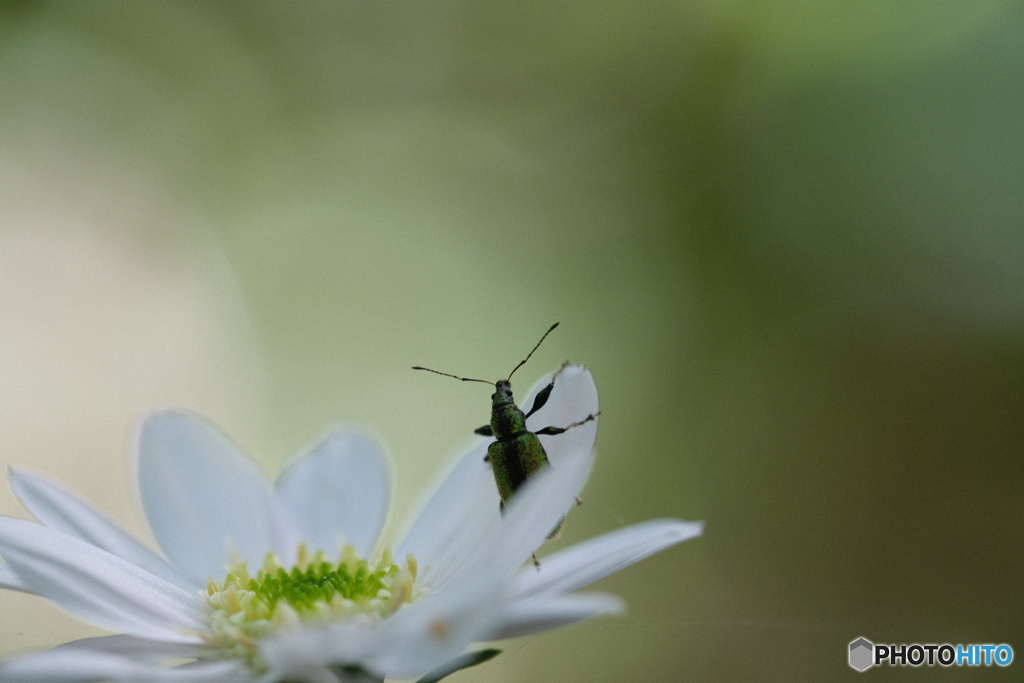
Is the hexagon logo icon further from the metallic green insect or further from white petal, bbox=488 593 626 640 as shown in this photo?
white petal, bbox=488 593 626 640

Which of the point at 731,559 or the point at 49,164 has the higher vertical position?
the point at 49,164

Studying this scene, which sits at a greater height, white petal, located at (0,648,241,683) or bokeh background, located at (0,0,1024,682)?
bokeh background, located at (0,0,1024,682)

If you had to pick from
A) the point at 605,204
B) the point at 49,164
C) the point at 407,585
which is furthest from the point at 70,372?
the point at 407,585

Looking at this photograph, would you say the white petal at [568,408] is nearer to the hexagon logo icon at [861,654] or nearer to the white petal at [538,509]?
the white petal at [538,509]

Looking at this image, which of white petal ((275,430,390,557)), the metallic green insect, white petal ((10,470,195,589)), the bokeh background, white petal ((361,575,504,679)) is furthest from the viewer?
the bokeh background

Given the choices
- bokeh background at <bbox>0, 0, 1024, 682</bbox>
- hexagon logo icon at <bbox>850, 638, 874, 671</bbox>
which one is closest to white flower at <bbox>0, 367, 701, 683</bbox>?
hexagon logo icon at <bbox>850, 638, 874, 671</bbox>

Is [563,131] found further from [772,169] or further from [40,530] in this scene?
[40,530]

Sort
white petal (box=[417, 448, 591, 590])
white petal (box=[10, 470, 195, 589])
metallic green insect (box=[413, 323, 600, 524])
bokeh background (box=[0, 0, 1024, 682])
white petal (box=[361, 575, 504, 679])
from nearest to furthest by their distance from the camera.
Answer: white petal (box=[361, 575, 504, 679]) < white petal (box=[417, 448, 591, 590]) < white petal (box=[10, 470, 195, 589]) < metallic green insect (box=[413, 323, 600, 524]) < bokeh background (box=[0, 0, 1024, 682])

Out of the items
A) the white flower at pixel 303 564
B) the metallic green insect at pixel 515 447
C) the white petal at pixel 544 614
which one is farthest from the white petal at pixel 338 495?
the white petal at pixel 544 614
